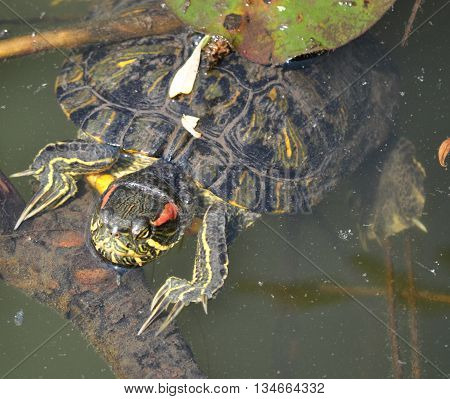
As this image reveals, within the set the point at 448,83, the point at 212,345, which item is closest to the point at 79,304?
the point at 212,345

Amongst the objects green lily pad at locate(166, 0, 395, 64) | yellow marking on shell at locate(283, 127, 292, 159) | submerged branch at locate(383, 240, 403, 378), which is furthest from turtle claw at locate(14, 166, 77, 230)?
submerged branch at locate(383, 240, 403, 378)

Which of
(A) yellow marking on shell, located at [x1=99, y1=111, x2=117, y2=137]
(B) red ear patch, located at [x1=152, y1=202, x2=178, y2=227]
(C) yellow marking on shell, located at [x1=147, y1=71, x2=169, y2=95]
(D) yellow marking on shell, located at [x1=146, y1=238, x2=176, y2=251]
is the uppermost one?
(C) yellow marking on shell, located at [x1=147, y1=71, x2=169, y2=95]

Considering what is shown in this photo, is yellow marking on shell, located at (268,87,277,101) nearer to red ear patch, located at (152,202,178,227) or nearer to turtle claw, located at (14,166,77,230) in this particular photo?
red ear patch, located at (152,202,178,227)

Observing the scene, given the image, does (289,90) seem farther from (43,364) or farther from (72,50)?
(43,364)

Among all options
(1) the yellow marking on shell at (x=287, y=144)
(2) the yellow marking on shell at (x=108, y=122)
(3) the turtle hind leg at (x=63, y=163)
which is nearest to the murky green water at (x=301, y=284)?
(3) the turtle hind leg at (x=63, y=163)

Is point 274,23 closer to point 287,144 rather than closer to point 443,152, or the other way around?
point 287,144
